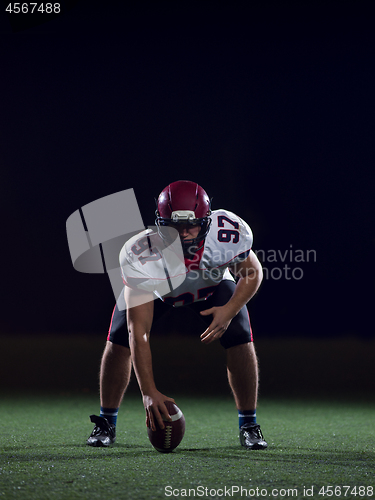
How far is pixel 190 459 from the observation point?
1.49 metres

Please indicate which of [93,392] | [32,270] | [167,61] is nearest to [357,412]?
[93,392]

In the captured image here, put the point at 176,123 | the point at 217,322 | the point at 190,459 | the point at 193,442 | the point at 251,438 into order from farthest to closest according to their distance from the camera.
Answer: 1. the point at 176,123
2. the point at 193,442
3. the point at 251,438
4. the point at 217,322
5. the point at 190,459

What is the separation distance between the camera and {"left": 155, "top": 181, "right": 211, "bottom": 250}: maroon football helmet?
1635 millimetres

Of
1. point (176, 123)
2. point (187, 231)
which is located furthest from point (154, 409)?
point (176, 123)

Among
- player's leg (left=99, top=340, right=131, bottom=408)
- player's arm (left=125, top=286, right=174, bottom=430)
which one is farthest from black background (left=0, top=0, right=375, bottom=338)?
player's arm (left=125, top=286, right=174, bottom=430)

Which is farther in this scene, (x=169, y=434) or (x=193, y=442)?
(x=193, y=442)

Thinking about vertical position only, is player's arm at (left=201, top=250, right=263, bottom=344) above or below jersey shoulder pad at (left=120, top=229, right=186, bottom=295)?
below

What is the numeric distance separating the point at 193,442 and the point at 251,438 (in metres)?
0.22

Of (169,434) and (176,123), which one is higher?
(176,123)

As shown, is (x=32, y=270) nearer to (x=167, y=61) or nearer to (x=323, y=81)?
(x=167, y=61)

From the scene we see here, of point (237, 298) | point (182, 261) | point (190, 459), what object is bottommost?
point (190, 459)

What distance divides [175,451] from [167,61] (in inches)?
147

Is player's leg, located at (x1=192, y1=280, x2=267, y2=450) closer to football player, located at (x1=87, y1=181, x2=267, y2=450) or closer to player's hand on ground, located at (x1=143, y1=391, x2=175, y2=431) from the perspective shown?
football player, located at (x1=87, y1=181, x2=267, y2=450)

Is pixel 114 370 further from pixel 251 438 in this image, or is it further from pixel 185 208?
pixel 185 208
